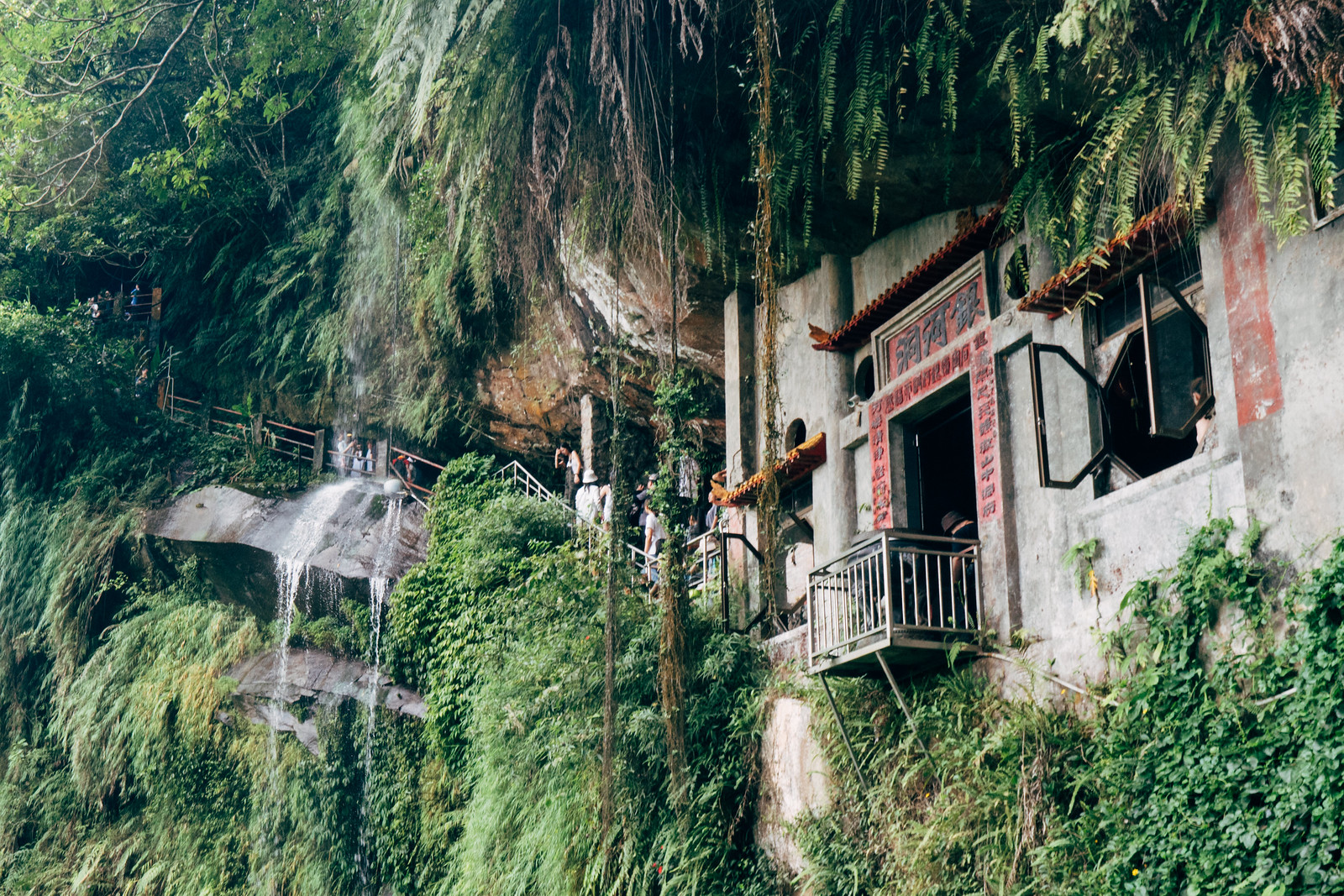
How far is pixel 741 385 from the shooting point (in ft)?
45.0

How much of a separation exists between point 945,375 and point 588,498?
27.1ft

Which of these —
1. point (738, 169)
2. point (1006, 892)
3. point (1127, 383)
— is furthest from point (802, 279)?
point (1006, 892)

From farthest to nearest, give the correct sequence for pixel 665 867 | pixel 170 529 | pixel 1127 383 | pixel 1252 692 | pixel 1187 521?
pixel 170 529 < pixel 665 867 < pixel 1127 383 < pixel 1187 521 < pixel 1252 692

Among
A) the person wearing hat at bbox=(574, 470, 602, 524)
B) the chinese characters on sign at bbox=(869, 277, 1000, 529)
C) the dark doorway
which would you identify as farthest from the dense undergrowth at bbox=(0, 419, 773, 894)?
the chinese characters on sign at bbox=(869, 277, 1000, 529)

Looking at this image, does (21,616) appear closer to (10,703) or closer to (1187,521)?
(10,703)

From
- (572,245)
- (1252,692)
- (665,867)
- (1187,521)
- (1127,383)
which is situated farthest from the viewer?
(572,245)

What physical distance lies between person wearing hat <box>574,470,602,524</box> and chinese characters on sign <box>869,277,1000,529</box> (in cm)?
657

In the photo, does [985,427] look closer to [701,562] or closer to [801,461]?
[801,461]

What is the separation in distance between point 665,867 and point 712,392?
7.57 m

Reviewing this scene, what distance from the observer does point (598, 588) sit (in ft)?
42.0

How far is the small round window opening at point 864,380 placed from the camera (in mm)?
11797

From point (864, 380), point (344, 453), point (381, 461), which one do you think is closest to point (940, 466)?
point (864, 380)

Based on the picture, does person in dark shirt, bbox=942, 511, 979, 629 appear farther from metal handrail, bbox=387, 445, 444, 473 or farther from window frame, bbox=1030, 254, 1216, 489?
metal handrail, bbox=387, 445, 444, 473

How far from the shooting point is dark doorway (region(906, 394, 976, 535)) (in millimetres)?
10531
